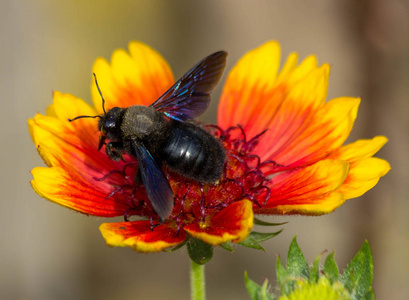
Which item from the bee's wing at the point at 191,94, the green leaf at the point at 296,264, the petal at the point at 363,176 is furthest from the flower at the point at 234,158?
the bee's wing at the point at 191,94

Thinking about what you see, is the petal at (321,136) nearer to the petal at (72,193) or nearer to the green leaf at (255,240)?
the green leaf at (255,240)

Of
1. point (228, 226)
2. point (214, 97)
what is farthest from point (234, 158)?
point (214, 97)

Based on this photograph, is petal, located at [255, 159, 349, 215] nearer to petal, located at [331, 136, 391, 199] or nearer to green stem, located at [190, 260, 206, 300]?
petal, located at [331, 136, 391, 199]

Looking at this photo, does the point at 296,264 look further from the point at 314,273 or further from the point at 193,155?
the point at 193,155

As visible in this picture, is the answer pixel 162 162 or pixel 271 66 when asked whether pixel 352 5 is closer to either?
pixel 271 66

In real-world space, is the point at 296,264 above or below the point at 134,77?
below

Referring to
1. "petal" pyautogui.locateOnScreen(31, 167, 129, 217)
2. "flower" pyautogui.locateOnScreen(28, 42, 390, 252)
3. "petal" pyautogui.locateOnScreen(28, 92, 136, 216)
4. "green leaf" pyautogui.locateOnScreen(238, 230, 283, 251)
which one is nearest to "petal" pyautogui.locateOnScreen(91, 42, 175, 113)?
"flower" pyautogui.locateOnScreen(28, 42, 390, 252)
